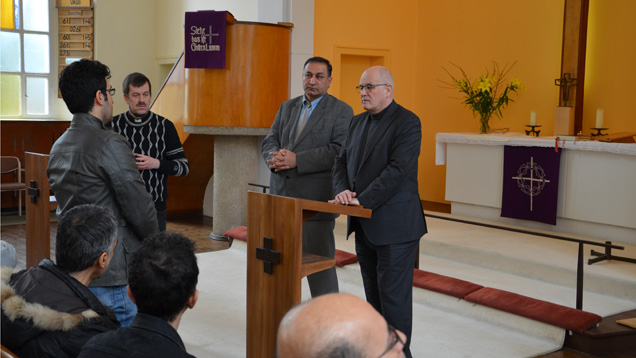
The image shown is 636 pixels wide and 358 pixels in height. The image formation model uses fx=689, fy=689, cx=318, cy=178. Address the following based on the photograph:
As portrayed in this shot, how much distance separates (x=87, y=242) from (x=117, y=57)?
989 centimetres

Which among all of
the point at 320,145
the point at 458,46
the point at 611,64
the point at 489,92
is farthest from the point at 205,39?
the point at 611,64

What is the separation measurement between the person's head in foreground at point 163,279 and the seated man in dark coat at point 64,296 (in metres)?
0.30

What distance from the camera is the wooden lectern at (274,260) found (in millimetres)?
2969

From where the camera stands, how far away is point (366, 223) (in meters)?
3.37

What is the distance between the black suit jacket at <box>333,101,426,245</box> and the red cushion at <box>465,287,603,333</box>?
4.12 ft

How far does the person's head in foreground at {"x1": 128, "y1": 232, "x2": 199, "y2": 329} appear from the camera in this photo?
179cm

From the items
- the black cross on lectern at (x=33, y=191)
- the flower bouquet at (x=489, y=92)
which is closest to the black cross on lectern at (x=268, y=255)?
the black cross on lectern at (x=33, y=191)

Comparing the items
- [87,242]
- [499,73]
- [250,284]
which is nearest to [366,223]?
[250,284]

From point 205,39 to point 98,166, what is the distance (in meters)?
4.98

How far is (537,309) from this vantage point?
4289 mm

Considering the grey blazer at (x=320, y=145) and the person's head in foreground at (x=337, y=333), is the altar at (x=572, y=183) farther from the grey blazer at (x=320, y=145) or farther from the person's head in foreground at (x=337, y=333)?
the person's head in foreground at (x=337, y=333)

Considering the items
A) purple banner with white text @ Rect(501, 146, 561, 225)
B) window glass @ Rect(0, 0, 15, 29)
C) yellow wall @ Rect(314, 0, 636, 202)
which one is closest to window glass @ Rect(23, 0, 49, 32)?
window glass @ Rect(0, 0, 15, 29)

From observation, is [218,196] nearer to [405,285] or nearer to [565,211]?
[565,211]

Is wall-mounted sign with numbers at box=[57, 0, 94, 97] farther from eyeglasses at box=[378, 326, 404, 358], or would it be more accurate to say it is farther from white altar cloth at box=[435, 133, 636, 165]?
eyeglasses at box=[378, 326, 404, 358]
